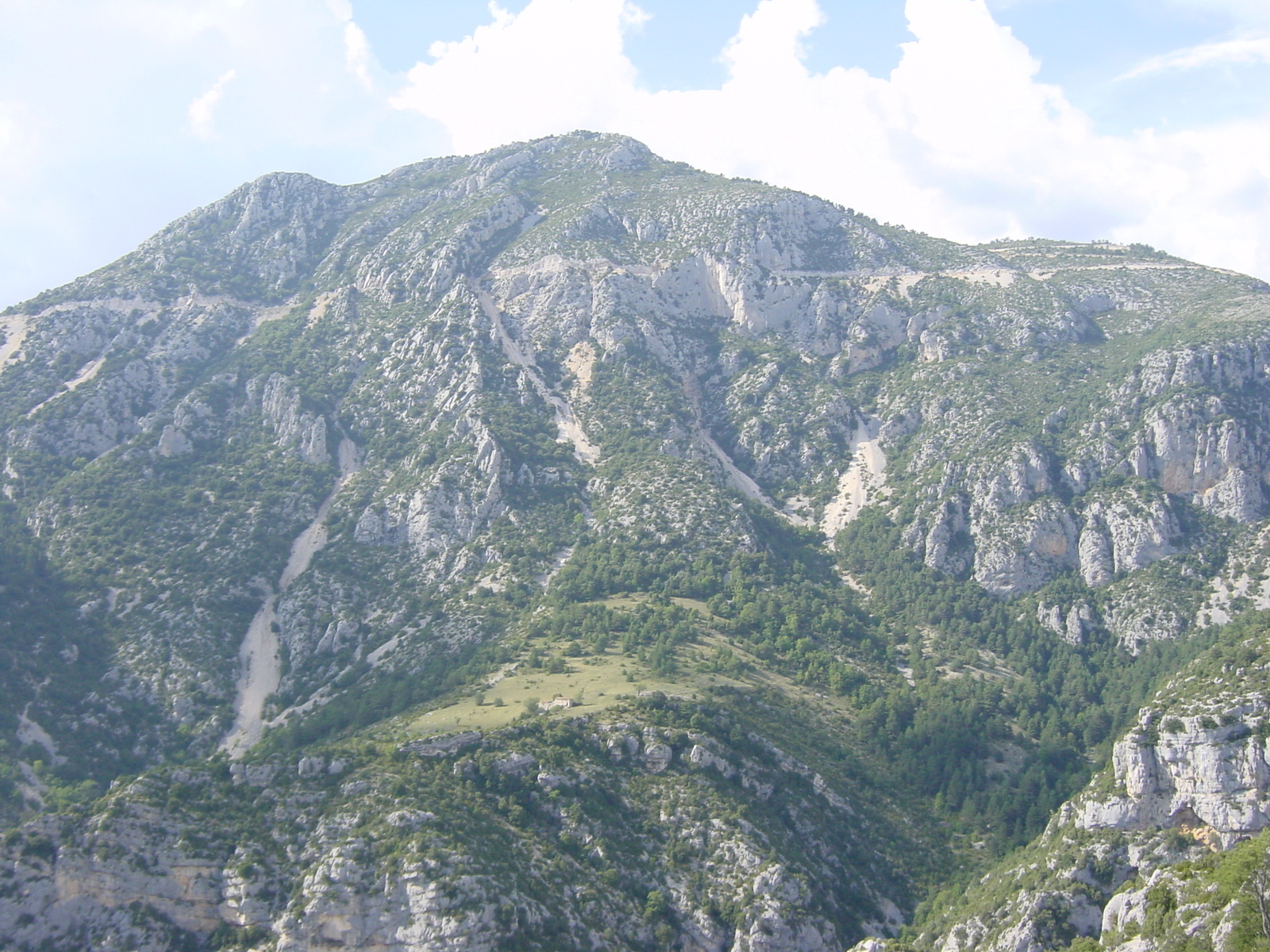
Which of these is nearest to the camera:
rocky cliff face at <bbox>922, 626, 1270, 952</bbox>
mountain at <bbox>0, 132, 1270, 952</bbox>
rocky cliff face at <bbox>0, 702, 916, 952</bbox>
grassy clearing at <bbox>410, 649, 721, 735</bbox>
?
rocky cliff face at <bbox>922, 626, 1270, 952</bbox>

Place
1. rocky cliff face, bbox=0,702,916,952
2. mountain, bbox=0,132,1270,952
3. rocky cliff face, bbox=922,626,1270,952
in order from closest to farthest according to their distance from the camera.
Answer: rocky cliff face, bbox=922,626,1270,952, rocky cliff face, bbox=0,702,916,952, mountain, bbox=0,132,1270,952

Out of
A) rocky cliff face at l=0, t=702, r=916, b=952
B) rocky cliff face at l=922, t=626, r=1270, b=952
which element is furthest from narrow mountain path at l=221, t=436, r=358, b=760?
rocky cliff face at l=922, t=626, r=1270, b=952

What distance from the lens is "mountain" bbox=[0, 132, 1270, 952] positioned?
83.6m

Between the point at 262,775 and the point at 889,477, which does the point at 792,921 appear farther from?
the point at 889,477

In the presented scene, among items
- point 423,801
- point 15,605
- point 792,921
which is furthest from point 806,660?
point 15,605

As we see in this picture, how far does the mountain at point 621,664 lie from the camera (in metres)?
83.6

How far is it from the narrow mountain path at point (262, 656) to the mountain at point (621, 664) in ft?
2.07

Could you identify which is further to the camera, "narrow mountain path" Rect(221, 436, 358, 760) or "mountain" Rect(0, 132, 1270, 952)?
"narrow mountain path" Rect(221, 436, 358, 760)

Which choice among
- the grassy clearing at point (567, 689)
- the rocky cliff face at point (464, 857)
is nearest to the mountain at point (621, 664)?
the rocky cliff face at point (464, 857)

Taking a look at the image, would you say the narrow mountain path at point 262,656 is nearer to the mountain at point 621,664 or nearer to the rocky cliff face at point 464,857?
the mountain at point 621,664

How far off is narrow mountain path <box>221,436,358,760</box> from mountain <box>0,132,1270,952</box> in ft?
2.07

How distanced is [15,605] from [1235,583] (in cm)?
18018

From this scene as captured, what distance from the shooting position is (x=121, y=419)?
649 feet

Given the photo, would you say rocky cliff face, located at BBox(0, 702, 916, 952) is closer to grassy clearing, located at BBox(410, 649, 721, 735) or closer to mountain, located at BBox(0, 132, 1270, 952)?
mountain, located at BBox(0, 132, 1270, 952)
